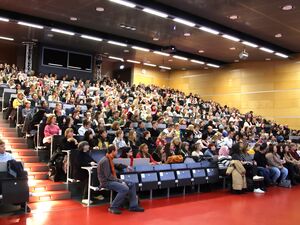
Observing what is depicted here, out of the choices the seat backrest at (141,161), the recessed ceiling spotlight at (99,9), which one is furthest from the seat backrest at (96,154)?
the recessed ceiling spotlight at (99,9)

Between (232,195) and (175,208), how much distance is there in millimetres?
1998

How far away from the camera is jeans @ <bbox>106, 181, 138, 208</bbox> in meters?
5.73

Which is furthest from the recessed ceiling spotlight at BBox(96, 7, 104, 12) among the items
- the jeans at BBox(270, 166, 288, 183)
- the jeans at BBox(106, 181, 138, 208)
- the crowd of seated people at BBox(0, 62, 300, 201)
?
the jeans at BBox(270, 166, 288, 183)

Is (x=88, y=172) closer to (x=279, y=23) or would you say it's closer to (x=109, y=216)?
(x=109, y=216)

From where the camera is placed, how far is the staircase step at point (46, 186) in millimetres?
6387

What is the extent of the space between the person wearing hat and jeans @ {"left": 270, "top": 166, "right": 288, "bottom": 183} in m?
4.75

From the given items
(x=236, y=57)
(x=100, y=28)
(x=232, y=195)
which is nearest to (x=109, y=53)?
(x=100, y=28)

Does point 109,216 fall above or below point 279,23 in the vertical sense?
below

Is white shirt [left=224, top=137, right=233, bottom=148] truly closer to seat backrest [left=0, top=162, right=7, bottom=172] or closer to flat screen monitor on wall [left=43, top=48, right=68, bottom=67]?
seat backrest [left=0, top=162, right=7, bottom=172]

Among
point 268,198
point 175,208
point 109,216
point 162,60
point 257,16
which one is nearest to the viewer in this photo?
point 109,216

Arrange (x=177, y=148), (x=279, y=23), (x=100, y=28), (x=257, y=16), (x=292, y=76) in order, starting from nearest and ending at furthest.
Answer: (x=177, y=148), (x=257, y=16), (x=279, y=23), (x=100, y=28), (x=292, y=76)

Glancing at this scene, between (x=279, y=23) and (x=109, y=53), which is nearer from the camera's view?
(x=279, y=23)

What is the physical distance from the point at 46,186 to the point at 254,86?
14.4 metres

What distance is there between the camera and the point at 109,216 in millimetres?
5414
